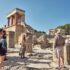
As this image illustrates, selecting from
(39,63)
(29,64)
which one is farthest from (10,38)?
(29,64)

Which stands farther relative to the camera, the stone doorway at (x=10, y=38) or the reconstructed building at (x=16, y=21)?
the reconstructed building at (x=16, y=21)

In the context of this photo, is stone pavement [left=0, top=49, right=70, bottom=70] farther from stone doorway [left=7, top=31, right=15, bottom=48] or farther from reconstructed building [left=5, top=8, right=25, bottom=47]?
reconstructed building [left=5, top=8, right=25, bottom=47]

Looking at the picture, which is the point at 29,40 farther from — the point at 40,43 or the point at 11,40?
the point at 40,43

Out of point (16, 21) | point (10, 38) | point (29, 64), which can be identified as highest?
point (16, 21)

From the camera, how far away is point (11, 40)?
2345 cm

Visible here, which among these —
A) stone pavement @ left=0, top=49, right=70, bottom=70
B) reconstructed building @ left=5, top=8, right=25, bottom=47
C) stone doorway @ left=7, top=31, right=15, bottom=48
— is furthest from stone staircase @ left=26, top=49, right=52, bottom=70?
reconstructed building @ left=5, top=8, right=25, bottom=47

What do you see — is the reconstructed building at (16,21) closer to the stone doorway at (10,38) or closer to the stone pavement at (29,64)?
the stone doorway at (10,38)

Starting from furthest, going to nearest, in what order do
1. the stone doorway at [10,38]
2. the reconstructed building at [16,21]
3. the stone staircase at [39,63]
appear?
1. the reconstructed building at [16,21]
2. the stone doorway at [10,38]
3. the stone staircase at [39,63]

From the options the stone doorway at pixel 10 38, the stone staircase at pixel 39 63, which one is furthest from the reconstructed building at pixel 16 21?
the stone staircase at pixel 39 63

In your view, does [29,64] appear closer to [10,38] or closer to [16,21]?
[10,38]

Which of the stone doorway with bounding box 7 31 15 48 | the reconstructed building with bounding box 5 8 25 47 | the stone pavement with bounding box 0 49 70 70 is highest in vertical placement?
the reconstructed building with bounding box 5 8 25 47

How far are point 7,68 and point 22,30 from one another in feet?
98.6

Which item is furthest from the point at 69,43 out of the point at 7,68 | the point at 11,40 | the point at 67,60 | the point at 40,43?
the point at 40,43

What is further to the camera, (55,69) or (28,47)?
(28,47)
